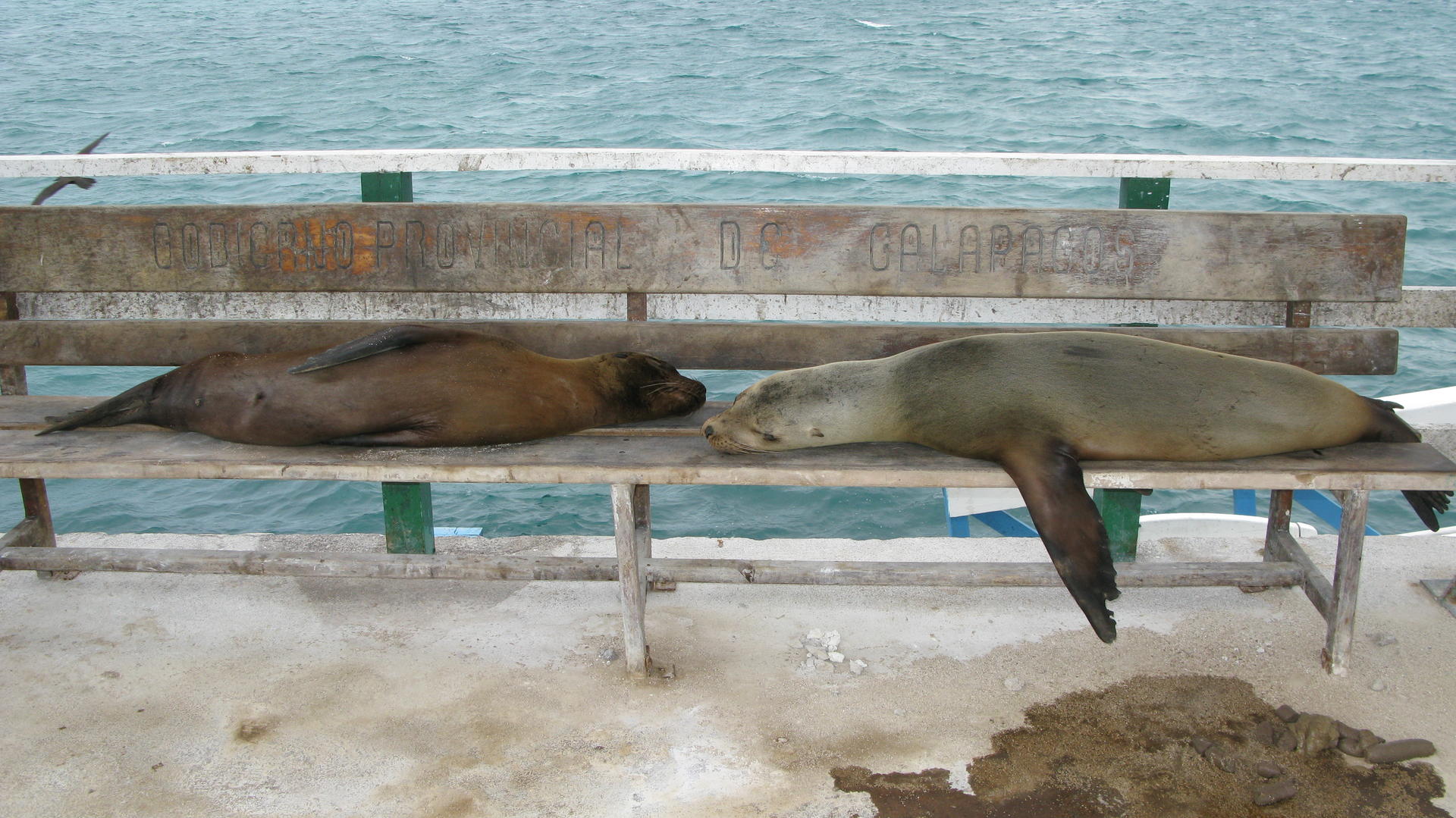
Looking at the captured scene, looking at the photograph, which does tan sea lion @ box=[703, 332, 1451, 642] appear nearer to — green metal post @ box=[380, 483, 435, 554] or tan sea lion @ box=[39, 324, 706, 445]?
tan sea lion @ box=[39, 324, 706, 445]

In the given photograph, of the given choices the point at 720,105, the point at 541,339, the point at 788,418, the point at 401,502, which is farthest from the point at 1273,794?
the point at 720,105

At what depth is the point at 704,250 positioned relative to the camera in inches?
137

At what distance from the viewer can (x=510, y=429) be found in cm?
308

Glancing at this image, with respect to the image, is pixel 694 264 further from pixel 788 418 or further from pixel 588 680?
pixel 588 680

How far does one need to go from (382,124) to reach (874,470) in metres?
16.3

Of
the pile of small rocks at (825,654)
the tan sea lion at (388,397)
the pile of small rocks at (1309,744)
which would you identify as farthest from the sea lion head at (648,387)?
the pile of small rocks at (1309,744)

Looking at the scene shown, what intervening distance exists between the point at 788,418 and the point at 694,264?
63 cm

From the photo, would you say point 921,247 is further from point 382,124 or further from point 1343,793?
point 382,124

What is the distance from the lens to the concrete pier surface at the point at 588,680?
2.58 metres

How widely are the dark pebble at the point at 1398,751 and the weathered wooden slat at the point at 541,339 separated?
1.34 m

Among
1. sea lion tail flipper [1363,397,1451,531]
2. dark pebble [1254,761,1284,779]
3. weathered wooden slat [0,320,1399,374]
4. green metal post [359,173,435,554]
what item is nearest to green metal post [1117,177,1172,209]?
weathered wooden slat [0,320,1399,374]

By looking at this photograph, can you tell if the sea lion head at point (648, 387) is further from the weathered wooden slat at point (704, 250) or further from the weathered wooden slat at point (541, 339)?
the weathered wooden slat at point (704, 250)

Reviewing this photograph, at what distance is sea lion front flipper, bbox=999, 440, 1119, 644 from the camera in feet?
8.25

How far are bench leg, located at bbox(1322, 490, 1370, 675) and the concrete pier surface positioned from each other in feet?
0.23
